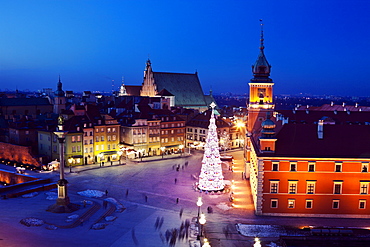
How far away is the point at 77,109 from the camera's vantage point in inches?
2773

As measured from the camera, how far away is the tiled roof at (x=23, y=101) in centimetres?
9838

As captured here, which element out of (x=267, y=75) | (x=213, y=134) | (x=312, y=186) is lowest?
(x=312, y=186)

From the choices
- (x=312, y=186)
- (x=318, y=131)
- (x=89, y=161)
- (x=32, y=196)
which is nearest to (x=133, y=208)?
(x=32, y=196)

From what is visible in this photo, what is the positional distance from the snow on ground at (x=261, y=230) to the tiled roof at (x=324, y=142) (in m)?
6.94

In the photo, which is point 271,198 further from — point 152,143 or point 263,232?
point 152,143

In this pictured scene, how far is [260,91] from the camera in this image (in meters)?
60.8

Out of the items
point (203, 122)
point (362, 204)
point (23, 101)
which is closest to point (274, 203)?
point (362, 204)

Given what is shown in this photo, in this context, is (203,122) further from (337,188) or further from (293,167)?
(337,188)

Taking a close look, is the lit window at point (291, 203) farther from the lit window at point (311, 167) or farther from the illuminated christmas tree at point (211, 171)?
the illuminated christmas tree at point (211, 171)

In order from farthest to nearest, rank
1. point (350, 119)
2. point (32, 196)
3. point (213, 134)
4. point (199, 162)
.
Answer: point (199, 162)
point (350, 119)
point (213, 134)
point (32, 196)

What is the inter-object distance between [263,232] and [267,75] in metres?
32.5

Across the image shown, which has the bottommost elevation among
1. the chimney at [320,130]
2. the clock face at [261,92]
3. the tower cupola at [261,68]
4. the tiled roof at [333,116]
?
the chimney at [320,130]

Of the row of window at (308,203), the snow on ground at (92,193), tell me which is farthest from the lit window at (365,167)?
the snow on ground at (92,193)

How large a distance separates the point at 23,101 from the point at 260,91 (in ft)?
218
